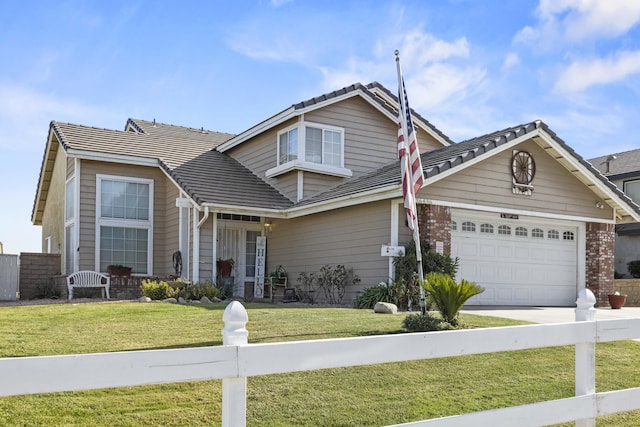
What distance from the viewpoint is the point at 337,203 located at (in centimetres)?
1534

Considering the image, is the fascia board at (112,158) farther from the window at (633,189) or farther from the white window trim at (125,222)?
the window at (633,189)

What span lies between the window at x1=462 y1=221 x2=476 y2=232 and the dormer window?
13.9 feet

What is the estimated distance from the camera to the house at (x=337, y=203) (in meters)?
14.8

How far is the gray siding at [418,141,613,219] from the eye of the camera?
14.3m

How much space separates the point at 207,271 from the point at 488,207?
298 inches

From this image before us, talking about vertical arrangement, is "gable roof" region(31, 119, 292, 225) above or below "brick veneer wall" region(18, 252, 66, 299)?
above

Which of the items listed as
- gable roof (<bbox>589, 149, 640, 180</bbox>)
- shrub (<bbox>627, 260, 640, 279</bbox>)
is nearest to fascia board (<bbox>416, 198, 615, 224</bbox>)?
shrub (<bbox>627, 260, 640, 279</bbox>)

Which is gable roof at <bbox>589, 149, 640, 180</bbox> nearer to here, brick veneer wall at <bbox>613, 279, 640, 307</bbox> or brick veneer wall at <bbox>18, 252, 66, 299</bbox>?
brick veneer wall at <bbox>613, 279, 640, 307</bbox>

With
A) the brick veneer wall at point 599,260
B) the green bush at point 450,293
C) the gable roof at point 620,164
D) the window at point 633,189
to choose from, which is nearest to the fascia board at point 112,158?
the green bush at point 450,293

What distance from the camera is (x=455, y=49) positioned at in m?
11.5

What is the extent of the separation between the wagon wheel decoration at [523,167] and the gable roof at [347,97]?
172 inches

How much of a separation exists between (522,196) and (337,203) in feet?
15.3

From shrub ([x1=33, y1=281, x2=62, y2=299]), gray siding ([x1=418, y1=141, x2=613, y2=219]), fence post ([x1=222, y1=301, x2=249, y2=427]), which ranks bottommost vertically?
shrub ([x1=33, y1=281, x2=62, y2=299])

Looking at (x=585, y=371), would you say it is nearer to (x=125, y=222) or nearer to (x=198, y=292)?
(x=198, y=292)
